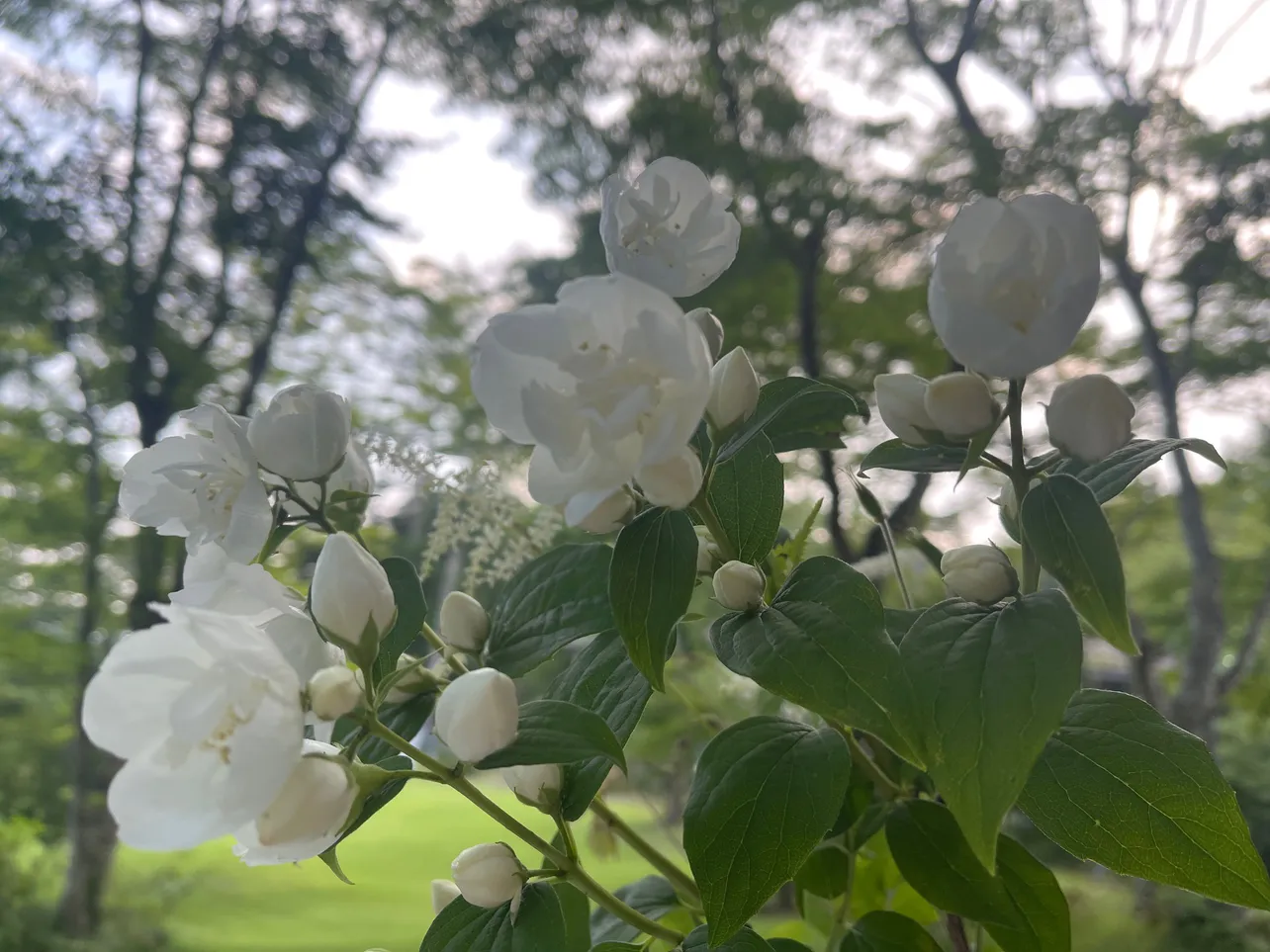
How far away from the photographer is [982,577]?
0.21 meters

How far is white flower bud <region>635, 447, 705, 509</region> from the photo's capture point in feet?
0.65

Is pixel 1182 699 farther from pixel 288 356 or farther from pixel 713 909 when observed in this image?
pixel 288 356

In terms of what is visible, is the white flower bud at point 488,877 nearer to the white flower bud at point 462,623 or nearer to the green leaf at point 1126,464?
the white flower bud at point 462,623

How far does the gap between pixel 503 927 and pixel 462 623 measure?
0.28 feet

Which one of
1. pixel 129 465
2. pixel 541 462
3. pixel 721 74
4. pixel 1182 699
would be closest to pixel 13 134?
pixel 721 74

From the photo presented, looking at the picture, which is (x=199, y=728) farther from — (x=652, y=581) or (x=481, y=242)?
(x=481, y=242)

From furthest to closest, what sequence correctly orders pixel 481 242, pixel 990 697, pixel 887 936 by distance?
pixel 481 242, pixel 887 936, pixel 990 697

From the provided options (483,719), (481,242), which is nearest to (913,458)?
(483,719)

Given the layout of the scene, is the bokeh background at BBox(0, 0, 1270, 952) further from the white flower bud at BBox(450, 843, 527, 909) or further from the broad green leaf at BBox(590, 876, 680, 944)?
the white flower bud at BBox(450, 843, 527, 909)

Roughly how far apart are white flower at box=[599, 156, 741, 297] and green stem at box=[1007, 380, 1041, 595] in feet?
0.26

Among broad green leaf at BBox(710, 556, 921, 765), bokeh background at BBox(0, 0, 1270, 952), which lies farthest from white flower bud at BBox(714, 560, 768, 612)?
bokeh background at BBox(0, 0, 1270, 952)

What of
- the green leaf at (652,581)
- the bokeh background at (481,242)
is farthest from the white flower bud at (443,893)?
the bokeh background at (481,242)

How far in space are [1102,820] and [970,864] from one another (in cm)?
5

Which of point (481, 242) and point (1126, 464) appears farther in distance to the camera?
point (481, 242)
